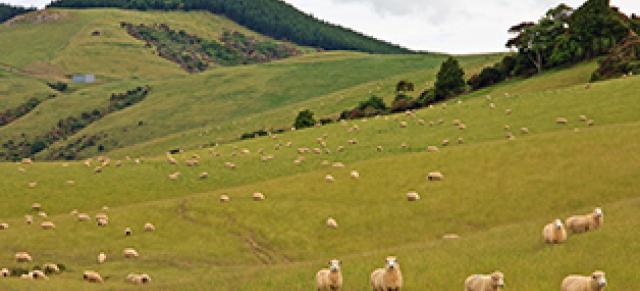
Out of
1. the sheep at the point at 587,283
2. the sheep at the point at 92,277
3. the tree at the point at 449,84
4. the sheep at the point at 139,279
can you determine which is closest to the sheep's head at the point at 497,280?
the sheep at the point at 587,283

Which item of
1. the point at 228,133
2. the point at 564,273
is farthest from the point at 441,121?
the point at 228,133

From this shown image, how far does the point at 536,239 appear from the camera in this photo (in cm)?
2850

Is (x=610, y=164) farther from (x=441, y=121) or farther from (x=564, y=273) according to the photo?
(x=441, y=121)

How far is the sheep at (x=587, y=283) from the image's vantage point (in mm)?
18938

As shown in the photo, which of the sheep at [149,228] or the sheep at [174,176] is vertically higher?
the sheep at [149,228]

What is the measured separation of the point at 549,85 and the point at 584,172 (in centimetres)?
4917

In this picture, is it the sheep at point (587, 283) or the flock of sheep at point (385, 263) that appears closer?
the sheep at point (587, 283)

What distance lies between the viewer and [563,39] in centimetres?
10031

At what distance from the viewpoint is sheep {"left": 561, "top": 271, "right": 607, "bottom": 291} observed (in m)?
18.9

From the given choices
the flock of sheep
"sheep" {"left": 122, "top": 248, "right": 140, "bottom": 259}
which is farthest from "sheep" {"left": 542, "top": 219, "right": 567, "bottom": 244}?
"sheep" {"left": 122, "top": 248, "right": 140, "bottom": 259}

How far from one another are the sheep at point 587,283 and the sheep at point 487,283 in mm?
1727

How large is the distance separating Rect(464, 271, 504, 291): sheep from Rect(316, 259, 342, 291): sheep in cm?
432

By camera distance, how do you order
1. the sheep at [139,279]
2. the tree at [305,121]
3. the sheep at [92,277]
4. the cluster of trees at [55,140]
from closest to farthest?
the sheep at [139,279] → the sheep at [92,277] → the tree at [305,121] → the cluster of trees at [55,140]

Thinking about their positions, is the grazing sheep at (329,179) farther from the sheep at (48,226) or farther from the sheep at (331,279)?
the sheep at (331,279)
